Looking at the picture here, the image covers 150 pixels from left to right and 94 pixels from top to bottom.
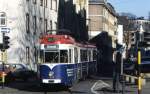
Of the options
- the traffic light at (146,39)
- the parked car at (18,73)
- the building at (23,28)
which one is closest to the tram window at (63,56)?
the parked car at (18,73)

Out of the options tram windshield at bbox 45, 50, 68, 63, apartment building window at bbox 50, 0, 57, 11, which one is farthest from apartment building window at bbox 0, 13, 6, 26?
tram windshield at bbox 45, 50, 68, 63

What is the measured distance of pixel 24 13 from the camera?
62.0 m

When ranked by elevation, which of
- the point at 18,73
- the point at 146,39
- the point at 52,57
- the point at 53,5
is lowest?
the point at 18,73

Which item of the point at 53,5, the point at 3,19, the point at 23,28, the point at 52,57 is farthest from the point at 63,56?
the point at 53,5

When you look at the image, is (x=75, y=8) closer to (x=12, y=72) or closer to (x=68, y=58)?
(x=12, y=72)

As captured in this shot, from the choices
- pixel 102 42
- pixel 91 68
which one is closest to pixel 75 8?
pixel 102 42

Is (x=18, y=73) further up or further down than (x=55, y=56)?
further down

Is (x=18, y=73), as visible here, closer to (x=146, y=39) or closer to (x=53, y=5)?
(x=53, y=5)

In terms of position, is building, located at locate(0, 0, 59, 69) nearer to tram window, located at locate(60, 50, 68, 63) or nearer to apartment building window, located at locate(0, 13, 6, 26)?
apartment building window, located at locate(0, 13, 6, 26)

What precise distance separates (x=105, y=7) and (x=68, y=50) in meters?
98.9

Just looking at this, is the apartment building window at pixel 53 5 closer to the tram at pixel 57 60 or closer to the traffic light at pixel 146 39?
the tram at pixel 57 60

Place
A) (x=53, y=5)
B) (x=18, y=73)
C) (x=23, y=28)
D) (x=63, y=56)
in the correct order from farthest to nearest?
(x=53, y=5), (x=23, y=28), (x=18, y=73), (x=63, y=56)

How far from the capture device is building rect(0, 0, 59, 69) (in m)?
60.3

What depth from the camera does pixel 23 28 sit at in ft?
202
